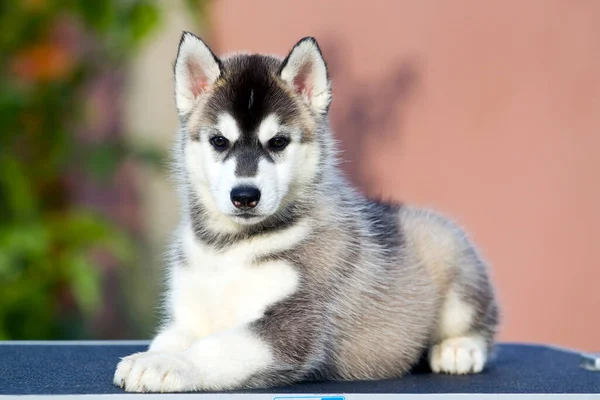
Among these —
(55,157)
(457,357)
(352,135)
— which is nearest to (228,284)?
(457,357)

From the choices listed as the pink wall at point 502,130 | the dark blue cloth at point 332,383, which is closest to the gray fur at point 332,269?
the dark blue cloth at point 332,383

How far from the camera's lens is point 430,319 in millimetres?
3408

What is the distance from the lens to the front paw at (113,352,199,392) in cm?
265

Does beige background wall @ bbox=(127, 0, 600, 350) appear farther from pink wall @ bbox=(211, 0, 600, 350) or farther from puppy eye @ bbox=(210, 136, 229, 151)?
puppy eye @ bbox=(210, 136, 229, 151)

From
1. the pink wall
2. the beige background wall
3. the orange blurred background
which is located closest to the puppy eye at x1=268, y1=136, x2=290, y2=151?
the orange blurred background

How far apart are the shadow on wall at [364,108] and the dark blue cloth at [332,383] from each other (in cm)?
214

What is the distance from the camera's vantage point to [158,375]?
2654mm

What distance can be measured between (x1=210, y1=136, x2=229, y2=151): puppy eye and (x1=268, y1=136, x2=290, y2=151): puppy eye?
14 centimetres

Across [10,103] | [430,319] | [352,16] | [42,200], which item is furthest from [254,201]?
[42,200]

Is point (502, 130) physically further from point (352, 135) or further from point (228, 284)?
point (228, 284)

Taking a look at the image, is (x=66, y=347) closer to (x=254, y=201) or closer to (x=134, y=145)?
(x=254, y=201)

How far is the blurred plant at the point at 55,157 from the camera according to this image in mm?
5977

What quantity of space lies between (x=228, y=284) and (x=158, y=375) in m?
0.44

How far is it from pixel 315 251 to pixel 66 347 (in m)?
1.42
